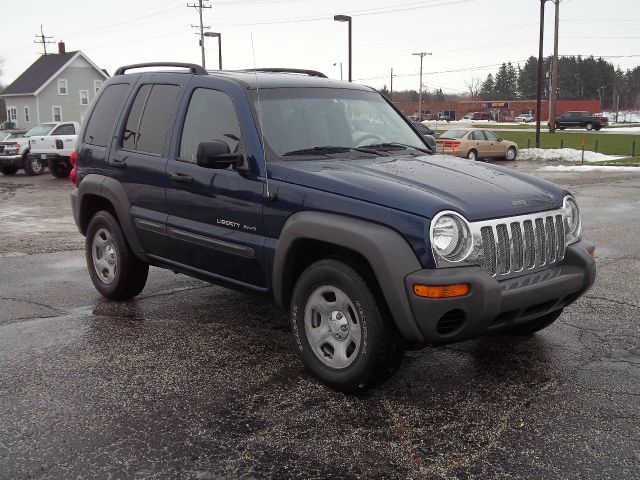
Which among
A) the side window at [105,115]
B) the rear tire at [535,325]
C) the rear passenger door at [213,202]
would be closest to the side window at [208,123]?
the rear passenger door at [213,202]

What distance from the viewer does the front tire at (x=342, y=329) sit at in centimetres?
393

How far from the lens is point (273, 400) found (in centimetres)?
414

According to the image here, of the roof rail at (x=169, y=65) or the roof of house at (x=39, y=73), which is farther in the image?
the roof of house at (x=39, y=73)

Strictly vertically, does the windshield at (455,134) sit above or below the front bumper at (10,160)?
above

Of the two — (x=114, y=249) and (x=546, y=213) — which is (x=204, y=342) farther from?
(x=546, y=213)

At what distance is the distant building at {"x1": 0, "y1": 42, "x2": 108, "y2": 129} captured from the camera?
178ft

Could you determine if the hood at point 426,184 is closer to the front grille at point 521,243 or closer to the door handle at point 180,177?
the front grille at point 521,243

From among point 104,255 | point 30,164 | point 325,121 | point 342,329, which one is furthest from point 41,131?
point 342,329

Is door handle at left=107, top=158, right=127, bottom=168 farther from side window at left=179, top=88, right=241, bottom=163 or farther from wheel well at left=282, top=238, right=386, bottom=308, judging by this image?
wheel well at left=282, top=238, right=386, bottom=308

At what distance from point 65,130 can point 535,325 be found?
69.1ft

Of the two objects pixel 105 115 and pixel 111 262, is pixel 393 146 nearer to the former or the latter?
pixel 105 115

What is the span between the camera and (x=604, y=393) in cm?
420

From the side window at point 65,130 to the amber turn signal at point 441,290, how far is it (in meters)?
21.5

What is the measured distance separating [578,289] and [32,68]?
61.2 meters
